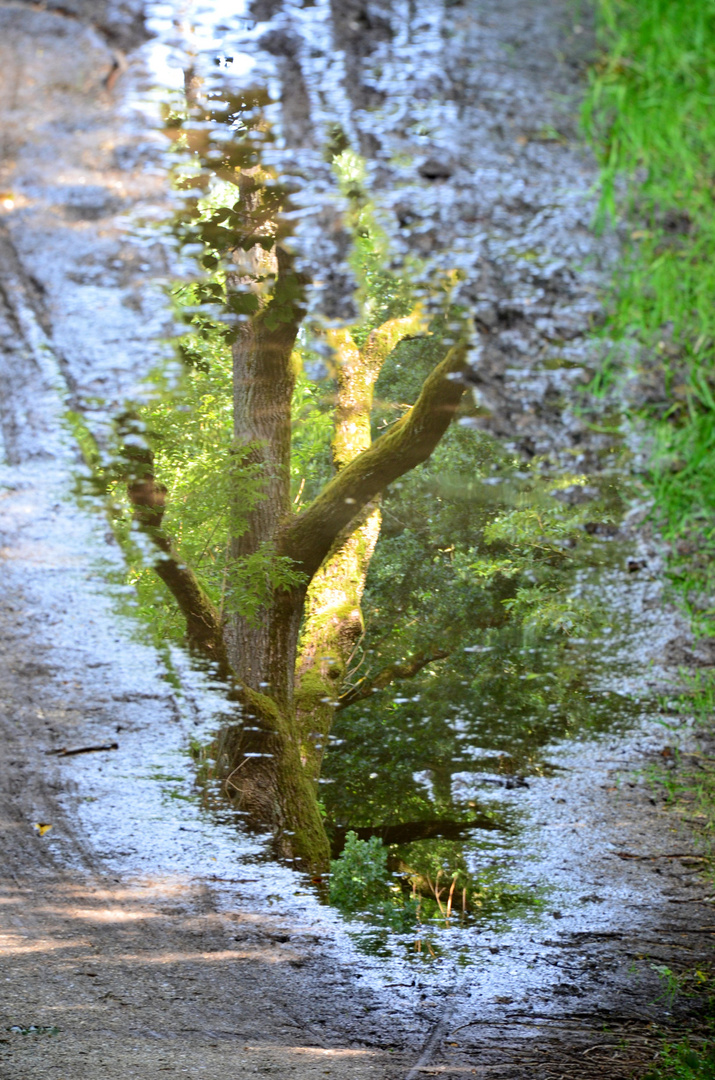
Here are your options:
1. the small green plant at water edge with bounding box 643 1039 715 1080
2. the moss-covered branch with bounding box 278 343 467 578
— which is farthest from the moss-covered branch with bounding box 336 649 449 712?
the small green plant at water edge with bounding box 643 1039 715 1080

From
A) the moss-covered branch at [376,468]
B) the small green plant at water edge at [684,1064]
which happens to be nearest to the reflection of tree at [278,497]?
the moss-covered branch at [376,468]

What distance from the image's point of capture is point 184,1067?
Answer: 8.77 feet

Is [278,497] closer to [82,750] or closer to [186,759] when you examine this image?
[186,759]

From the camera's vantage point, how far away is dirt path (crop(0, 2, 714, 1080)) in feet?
4.87

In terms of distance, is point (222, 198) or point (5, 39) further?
point (222, 198)

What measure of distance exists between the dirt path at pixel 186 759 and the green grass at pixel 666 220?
8cm

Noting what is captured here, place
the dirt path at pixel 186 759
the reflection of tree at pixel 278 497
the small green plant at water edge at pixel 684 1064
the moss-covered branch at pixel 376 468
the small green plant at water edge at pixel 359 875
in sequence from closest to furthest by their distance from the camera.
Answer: the dirt path at pixel 186 759 → the reflection of tree at pixel 278 497 → the moss-covered branch at pixel 376 468 → the small green plant at water edge at pixel 359 875 → the small green plant at water edge at pixel 684 1064

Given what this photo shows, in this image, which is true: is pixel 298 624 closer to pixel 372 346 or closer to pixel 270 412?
pixel 270 412

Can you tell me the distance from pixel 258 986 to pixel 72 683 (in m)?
1.29

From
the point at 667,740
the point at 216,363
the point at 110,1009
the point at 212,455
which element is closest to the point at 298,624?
the point at 212,455

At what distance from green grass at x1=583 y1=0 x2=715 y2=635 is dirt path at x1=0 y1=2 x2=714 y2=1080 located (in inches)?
3.0

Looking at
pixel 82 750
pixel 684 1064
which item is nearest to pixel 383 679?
pixel 82 750

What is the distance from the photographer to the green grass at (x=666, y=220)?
123 cm

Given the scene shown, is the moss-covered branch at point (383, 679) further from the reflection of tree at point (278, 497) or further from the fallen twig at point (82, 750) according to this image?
the fallen twig at point (82, 750)
